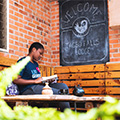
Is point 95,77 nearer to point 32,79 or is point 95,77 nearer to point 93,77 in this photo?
point 93,77

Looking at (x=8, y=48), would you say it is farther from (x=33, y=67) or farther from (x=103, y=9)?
(x=103, y=9)

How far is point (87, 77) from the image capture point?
408 centimetres

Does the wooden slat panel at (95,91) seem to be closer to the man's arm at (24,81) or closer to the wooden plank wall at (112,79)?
the wooden plank wall at (112,79)

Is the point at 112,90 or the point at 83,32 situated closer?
the point at 112,90

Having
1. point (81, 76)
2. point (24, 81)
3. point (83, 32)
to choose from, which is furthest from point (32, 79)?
point (83, 32)

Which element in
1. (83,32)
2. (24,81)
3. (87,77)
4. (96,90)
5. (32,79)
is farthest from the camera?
(83,32)

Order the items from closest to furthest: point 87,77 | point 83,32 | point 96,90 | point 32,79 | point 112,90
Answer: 1. point 32,79
2. point 112,90
3. point 96,90
4. point 87,77
5. point 83,32

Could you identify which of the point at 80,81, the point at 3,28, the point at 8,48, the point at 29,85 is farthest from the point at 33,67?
the point at 80,81

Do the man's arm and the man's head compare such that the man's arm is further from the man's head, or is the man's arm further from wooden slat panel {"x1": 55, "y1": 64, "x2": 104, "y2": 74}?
wooden slat panel {"x1": 55, "y1": 64, "x2": 104, "y2": 74}

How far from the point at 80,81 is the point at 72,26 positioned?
4.00 feet

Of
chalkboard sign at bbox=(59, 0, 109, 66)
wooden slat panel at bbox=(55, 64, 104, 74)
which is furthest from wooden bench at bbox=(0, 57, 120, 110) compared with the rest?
chalkboard sign at bbox=(59, 0, 109, 66)

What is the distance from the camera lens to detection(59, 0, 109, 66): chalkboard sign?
409 cm


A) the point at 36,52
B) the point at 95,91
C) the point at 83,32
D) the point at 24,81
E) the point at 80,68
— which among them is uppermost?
the point at 83,32

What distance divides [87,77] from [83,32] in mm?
958
